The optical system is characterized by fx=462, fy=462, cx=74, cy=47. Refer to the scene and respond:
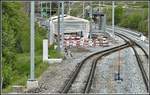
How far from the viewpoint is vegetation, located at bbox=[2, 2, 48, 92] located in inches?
698

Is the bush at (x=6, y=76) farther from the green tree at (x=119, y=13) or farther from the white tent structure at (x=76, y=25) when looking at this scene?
the green tree at (x=119, y=13)

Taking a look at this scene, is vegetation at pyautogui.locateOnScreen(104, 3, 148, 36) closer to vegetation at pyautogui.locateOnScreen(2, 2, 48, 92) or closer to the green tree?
Result: the green tree

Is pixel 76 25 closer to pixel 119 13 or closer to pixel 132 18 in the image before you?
pixel 132 18

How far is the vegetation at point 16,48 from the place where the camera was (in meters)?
17.7

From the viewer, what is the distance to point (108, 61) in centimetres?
2252

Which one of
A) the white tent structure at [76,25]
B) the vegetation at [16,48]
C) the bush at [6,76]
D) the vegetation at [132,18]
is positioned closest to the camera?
the bush at [6,76]

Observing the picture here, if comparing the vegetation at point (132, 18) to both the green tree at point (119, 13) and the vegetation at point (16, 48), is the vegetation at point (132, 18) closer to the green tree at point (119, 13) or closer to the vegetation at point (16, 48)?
the green tree at point (119, 13)

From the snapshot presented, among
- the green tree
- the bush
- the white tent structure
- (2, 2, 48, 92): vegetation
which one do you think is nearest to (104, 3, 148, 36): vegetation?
the green tree

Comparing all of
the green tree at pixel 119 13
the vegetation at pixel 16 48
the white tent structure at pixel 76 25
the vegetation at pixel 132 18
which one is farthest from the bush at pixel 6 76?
the green tree at pixel 119 13

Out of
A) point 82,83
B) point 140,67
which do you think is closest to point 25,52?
point 140,67

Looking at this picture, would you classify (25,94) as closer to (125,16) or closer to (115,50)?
(115,50)

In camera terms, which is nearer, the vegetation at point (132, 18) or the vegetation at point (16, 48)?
the vegetation at point (16, 48)

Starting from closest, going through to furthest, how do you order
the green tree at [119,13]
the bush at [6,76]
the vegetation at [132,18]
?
1. the bush at [6,76]
2. the vegetation at [132,18]
3. the green tree at [119,13]

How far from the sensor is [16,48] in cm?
2720
